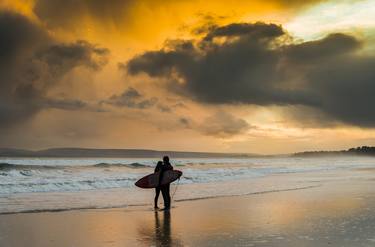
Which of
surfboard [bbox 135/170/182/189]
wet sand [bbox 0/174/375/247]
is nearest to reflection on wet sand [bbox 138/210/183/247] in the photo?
wet sand [bbox 0/174/375/247]

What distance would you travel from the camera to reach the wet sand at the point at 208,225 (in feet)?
35.5

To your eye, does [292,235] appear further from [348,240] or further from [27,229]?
[27,229]

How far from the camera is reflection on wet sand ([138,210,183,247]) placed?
10.6 m

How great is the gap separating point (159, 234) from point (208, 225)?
67.0 inches

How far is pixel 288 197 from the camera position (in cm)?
2059

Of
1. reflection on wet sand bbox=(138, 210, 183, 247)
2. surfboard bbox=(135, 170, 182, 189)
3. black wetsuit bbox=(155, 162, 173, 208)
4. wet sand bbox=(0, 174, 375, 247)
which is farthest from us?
surfboard bbox=(135, 170, 182, 189)

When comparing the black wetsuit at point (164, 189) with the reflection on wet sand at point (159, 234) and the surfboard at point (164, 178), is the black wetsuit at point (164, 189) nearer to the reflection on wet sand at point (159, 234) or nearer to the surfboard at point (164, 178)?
the surfboard at point (164, 178)

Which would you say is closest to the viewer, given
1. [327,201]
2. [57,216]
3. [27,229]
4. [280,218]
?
[27,229]

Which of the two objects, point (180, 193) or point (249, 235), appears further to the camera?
point (180, 193)

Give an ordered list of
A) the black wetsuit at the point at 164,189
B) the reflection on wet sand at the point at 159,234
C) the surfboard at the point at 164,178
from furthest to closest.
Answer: the surfboard at the point at 164,178, the black wetsuit at the point at 164,189, the reflection on wet sand at the point at 159,234

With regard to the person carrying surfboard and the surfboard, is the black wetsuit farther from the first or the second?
the surfboard

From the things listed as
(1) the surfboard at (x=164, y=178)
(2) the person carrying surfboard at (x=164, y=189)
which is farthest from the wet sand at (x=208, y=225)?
(1) the surfboard at (x=164, y=178)

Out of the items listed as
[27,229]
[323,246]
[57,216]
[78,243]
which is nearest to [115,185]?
[57,216]

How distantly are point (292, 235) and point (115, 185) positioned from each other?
713 inches
